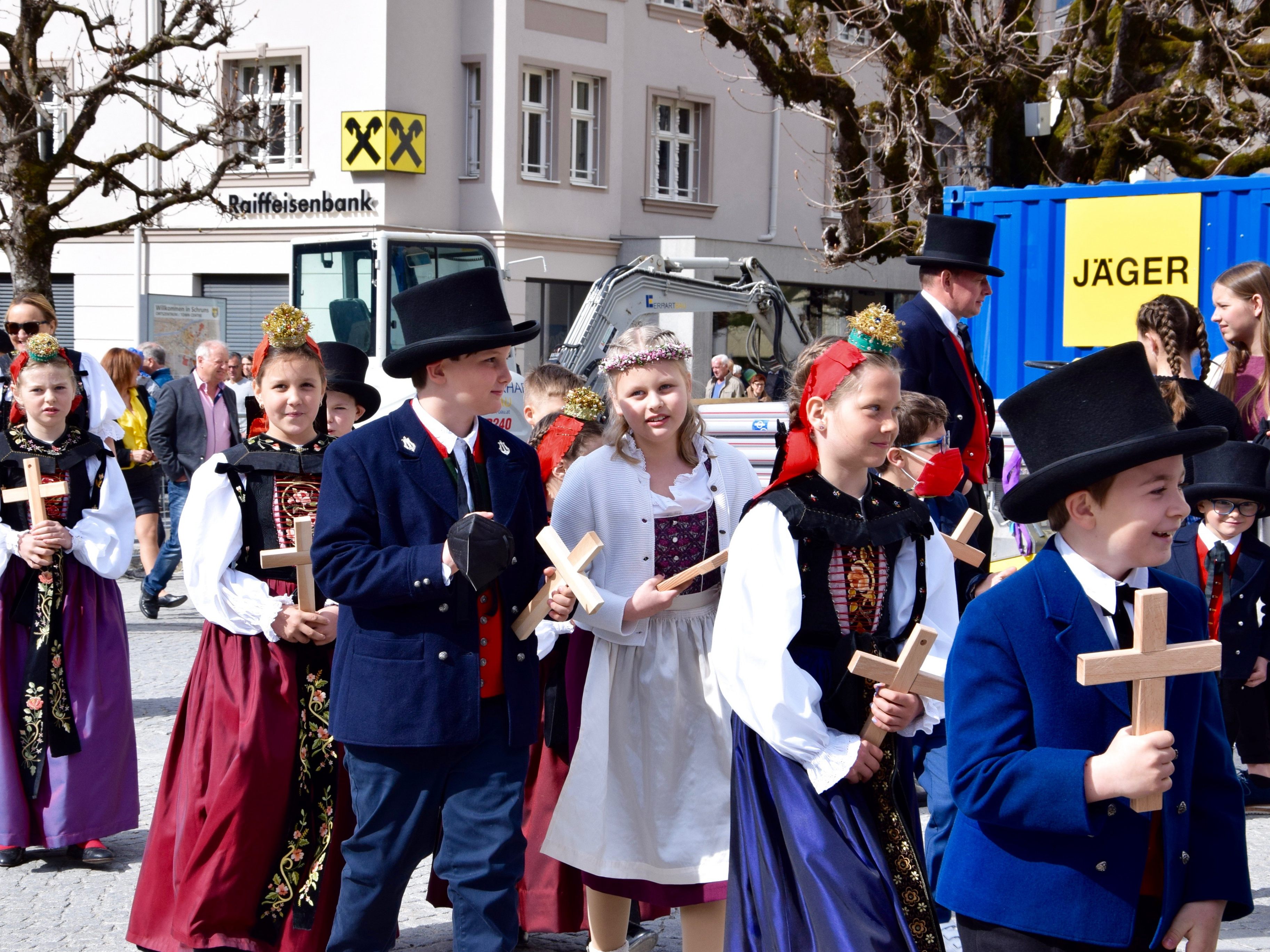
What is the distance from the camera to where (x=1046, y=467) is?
2.54 meters

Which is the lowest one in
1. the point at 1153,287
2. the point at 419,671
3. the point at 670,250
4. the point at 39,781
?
the point at 39,781

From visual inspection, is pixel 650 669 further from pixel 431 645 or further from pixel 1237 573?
pixel 1237 573

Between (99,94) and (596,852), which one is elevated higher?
(99,94)

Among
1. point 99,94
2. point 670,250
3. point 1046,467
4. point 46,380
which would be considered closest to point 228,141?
point 99,94

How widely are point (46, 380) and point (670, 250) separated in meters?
21.9

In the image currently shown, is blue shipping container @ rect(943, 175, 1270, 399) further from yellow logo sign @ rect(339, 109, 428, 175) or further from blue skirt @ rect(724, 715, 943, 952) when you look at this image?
yellow logo sign @ rect(339, 109, 428, 175)

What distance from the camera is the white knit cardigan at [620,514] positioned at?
4.17 m

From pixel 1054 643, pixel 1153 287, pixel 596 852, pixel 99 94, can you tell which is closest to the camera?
pixel 1054 643

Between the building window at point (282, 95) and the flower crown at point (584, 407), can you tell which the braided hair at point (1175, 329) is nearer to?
the flower crown at point (584, 407)

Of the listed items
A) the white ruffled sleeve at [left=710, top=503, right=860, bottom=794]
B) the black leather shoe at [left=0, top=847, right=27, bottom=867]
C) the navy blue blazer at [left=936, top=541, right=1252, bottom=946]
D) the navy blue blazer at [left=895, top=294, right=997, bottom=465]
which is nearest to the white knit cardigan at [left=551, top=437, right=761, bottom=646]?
the white ruffled sleeve at [left=710, top=503, right=860, bottom=794]

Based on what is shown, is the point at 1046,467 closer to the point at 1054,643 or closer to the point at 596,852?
the point at 1054,643

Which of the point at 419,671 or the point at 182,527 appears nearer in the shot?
the point at 419,671

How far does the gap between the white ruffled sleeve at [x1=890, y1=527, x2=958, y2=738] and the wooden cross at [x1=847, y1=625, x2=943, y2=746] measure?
0.20 meters

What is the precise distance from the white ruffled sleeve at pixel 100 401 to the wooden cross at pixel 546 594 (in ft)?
8.55
